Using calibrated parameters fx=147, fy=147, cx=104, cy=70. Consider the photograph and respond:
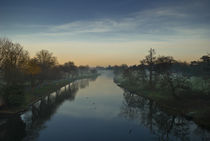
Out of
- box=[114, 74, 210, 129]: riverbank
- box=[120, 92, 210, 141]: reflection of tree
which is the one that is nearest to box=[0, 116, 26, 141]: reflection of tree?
box=[120, 92, 210, 141]: reflection of tree

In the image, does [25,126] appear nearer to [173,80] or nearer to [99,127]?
[99,127]

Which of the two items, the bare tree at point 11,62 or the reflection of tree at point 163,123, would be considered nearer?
the reflection of tree at point 163,123

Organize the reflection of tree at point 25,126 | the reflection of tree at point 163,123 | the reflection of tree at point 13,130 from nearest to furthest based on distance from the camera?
1. the reflection of tree at point 13,130
2. the reflection of tree at point 25,126
3. the reflection of tree at point 163,123

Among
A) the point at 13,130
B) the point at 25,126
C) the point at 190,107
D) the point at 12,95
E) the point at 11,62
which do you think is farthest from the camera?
the point at 11,62

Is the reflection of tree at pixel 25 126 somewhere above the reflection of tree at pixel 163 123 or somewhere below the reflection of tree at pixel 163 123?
above

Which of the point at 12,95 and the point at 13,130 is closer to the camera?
the point at 13,130

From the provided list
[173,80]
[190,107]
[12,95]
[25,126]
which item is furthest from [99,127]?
[173,80]

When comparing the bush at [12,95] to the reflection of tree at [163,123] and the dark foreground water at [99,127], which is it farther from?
the reflection of tree at [163,123]

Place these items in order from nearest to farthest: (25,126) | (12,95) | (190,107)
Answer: (25,126)
(12,95)
(190,107)

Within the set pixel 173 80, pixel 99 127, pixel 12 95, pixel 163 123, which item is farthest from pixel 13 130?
pixel 173 80

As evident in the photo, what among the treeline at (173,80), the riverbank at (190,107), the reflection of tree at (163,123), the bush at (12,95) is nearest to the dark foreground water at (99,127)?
the reflection of tree at (163,123)

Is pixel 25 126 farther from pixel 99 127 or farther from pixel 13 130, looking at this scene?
pixel 99 127

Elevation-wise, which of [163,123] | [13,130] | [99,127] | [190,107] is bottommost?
[163,123]

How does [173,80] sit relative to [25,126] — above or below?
above
